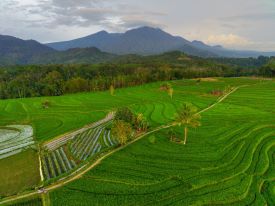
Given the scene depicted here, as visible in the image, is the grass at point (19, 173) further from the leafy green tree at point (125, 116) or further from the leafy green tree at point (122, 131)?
the leafy green tree at point (125, 116)

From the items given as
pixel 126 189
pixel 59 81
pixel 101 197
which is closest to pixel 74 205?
pixel 101 197

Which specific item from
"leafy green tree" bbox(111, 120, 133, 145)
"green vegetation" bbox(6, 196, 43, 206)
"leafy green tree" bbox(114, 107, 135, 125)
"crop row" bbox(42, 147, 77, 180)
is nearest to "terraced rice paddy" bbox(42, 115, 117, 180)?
"crop row" bbox(42, 147, 77, 180)

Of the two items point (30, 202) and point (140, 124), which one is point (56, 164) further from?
point (140, 124)

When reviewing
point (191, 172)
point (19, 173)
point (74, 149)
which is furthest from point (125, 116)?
point (19, 173)

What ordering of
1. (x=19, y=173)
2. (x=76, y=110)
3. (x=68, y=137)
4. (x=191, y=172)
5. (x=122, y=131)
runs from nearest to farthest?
(x=191, y=172), (x=19, y=173), (x=122, y=131), (x=68, y=137), (x=76, y=110)

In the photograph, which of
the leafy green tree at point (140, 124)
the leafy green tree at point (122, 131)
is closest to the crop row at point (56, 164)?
the leafy green tree at point (122, 131)

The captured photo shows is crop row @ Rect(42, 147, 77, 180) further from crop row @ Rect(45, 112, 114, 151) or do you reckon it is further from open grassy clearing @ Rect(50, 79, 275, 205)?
open grassy clearing @ Rect(50, 79, 275, 205)
